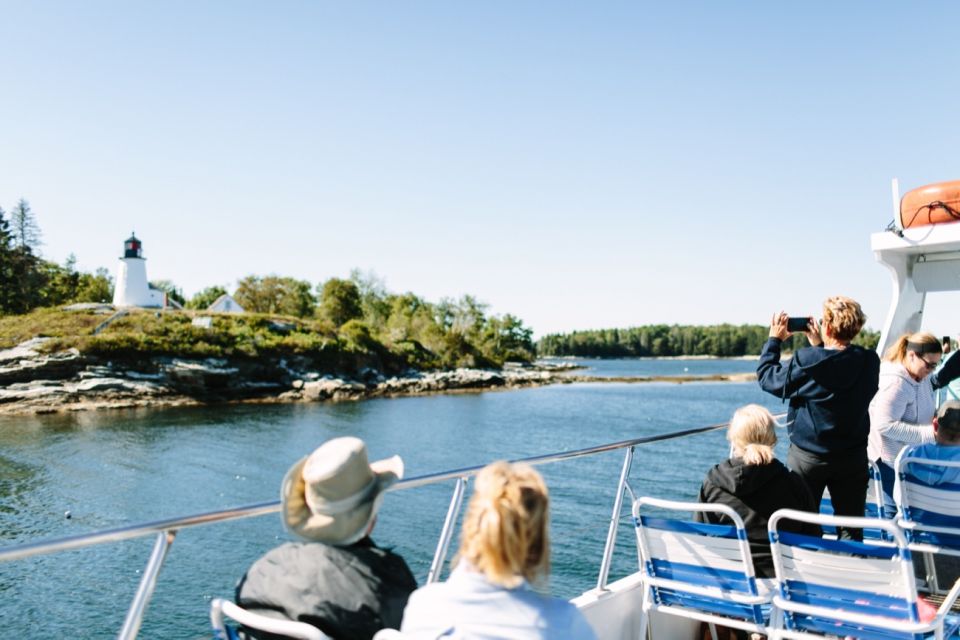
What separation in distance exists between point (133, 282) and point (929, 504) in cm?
7770

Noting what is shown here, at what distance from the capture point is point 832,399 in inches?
143

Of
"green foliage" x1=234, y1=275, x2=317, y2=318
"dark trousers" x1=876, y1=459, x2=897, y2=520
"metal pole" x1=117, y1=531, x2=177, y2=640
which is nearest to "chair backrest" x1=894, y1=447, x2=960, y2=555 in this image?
"dark trousers" x1=876, y1=459, x2=897, y2=520

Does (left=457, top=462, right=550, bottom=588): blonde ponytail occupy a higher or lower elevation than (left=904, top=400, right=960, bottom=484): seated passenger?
higher

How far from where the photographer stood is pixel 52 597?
45.8 ft

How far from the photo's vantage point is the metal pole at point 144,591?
6.63 feet

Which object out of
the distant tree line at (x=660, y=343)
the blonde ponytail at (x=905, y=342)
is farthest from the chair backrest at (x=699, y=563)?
the distant tree line at (x=660, y=343)

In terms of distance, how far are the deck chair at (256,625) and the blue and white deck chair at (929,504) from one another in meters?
2.99

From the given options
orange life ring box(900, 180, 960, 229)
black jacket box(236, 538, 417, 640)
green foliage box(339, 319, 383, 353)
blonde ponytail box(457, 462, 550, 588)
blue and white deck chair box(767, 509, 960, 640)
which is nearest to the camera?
blonde ponytail box(457, 462, 550, 588)

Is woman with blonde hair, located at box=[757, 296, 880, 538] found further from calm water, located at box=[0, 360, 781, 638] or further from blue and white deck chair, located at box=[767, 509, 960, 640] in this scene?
calm water, located at box=[0, 360, 781, 638]

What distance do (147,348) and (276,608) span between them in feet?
178

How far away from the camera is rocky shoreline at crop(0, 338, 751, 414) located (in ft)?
149

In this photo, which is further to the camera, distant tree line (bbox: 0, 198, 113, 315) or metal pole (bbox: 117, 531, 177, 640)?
distant tree line (bbox: 0, 198, 113, 315)

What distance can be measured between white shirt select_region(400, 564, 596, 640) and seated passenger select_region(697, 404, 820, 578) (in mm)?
1723

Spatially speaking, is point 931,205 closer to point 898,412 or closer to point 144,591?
point 898,412
